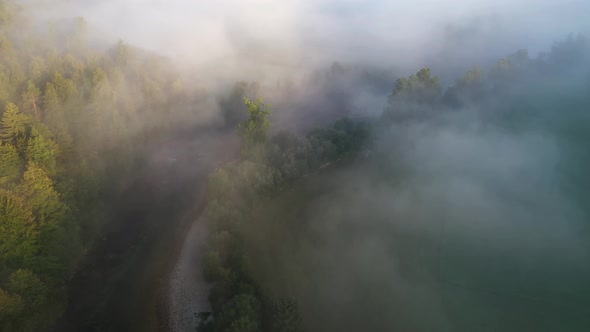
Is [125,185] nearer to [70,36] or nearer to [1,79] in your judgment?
[1,79]

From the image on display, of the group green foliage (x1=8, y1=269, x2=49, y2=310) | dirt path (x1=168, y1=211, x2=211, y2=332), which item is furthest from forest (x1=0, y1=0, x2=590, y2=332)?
dirt path (x1=168, y1=211, x2=211, y2=332)

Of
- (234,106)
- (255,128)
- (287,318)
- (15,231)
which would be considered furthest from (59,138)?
(234,106)

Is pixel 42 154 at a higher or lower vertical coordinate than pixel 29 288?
higher

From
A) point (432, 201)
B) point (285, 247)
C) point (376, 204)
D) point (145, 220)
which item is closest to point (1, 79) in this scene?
point (145, 220)

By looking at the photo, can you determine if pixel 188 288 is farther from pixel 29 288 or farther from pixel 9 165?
pixel 9 165

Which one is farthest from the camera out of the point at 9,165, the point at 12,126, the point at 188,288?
the point at 12,126

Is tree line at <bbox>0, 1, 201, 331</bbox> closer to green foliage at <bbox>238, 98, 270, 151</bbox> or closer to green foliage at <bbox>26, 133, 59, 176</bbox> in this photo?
green foliage at <bbox>26, 133, 59, 176</bbox>
